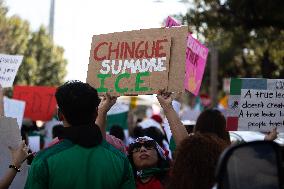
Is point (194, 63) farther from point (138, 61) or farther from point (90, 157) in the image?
point (90, 157)

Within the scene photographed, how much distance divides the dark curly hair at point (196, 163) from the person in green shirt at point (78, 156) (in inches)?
13.9

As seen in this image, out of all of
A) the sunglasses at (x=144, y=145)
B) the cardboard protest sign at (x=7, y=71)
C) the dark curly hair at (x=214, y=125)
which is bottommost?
the sunglasses at (x=144, y=145)

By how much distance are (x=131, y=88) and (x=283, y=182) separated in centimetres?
224

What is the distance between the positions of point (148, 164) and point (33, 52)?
2981 cm

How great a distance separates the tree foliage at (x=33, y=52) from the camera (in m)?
27.4

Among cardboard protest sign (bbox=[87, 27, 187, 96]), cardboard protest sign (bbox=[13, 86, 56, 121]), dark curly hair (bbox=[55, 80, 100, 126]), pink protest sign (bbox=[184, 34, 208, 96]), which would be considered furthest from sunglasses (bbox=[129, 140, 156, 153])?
cardboard protest sign (bbox=[13, 86, 56, 121])

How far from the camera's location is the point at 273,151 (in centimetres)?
258

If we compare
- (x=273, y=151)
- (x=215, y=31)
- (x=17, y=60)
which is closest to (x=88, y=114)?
(x=273, y=151)

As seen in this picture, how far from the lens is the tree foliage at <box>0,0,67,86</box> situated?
2737cm

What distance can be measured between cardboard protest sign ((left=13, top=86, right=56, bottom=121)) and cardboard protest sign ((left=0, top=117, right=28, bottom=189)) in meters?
7.08

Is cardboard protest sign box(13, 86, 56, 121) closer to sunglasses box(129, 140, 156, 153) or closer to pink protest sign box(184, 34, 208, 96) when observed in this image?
pink protest sign box(184, 34, 208, 96)

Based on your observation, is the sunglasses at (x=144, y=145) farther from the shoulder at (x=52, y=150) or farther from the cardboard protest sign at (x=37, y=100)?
the cardboard protest sign at (x=37, y=100)

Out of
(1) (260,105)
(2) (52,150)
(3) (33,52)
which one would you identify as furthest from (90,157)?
(3) (33,52)

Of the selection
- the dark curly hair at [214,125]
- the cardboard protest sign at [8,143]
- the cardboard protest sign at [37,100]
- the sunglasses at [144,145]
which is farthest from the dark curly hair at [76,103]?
the cardboard protest sign at [37,100]
